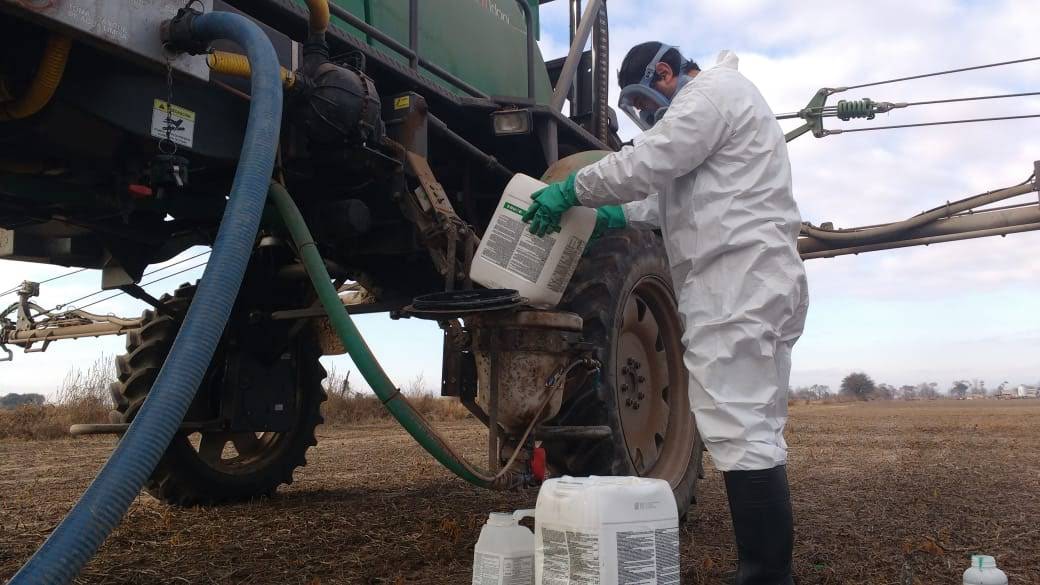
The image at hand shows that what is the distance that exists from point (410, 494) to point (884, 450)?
5908mm

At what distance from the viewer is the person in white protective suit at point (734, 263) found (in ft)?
7.95

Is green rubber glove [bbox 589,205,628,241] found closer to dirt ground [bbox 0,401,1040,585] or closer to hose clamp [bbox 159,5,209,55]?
dirt ground [bbox 0,401,1040,585]

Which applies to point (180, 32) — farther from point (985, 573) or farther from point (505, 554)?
point (985, 573)

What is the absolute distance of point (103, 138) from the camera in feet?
9.06

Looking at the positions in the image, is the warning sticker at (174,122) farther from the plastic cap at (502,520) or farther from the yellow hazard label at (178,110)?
the plastic cap at (502,520)

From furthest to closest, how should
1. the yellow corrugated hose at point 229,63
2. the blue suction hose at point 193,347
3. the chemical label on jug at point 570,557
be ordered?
the yellow corrugated hose at point 229,63, the chemical label on jug at point 570,557, the blue suction hose at point 193,347

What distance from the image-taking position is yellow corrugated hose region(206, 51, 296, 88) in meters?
2.52

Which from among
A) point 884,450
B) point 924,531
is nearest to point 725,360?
point 924,531

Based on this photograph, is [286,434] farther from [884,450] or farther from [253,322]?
[884,450]

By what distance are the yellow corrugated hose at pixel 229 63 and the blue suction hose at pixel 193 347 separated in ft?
0.32

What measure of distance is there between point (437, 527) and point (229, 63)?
232 centimetres

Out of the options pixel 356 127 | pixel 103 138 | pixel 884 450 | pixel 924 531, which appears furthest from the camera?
pixel 884 450

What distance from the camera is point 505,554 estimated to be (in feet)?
7.06

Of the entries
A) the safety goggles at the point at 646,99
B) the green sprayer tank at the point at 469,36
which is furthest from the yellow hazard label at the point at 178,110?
the safety goggles at the point at 646,99
